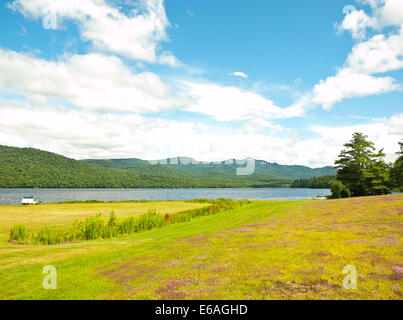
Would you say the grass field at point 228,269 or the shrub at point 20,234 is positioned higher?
the grass field at point 228,269

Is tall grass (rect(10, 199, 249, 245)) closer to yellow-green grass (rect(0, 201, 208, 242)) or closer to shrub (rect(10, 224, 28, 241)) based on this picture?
shrub (rect(10, 224, 28, 241))

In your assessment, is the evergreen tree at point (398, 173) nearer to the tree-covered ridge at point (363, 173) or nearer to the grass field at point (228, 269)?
the tree-covered ridge at point (363, 173)

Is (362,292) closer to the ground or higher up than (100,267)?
higher up

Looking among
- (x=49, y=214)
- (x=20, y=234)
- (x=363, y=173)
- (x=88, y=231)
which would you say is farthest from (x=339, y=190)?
(x=20, y=234)

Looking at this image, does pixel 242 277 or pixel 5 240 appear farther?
pixel 5 240

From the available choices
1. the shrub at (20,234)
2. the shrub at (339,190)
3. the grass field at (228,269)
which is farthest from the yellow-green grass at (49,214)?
the shrub at (339,190)

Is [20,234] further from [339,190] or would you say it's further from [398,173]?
[398,173]

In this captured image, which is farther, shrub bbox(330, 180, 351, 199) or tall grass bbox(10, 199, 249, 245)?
shrub bbox(330, 180, 351, 199)

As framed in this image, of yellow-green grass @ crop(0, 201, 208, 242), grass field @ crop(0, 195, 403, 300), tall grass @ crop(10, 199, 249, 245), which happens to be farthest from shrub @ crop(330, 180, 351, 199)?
grass field @ crop(0, 195, 403, 300)
